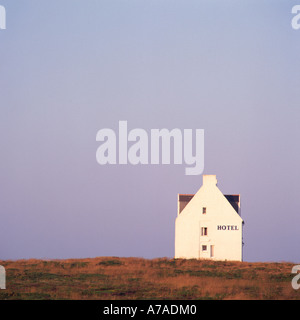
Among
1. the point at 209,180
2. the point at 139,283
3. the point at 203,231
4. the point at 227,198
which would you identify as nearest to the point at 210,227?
the point at 203,231

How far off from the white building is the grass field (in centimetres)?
1123

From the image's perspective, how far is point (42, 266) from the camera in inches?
1719

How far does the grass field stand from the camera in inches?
1061

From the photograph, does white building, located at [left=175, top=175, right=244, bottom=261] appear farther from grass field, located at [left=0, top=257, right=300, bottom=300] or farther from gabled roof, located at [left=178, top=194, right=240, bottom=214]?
grass field, located at [left=0, top=257, right=300, bottom=300]

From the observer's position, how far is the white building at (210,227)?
185 ft

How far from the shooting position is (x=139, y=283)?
31.9m

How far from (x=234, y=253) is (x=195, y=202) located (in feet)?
21.1

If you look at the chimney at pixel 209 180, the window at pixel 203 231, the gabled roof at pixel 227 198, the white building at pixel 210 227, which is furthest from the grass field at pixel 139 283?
the gabled roof at pixel 227 198

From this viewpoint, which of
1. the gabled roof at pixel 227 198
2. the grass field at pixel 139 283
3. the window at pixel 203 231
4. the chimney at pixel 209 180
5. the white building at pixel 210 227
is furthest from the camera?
the gabled roof at pixel 227 198

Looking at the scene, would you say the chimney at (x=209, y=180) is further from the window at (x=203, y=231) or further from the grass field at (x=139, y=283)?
the grass field at (x=139, y=283)

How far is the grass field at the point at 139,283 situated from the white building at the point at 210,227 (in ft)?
36.8
